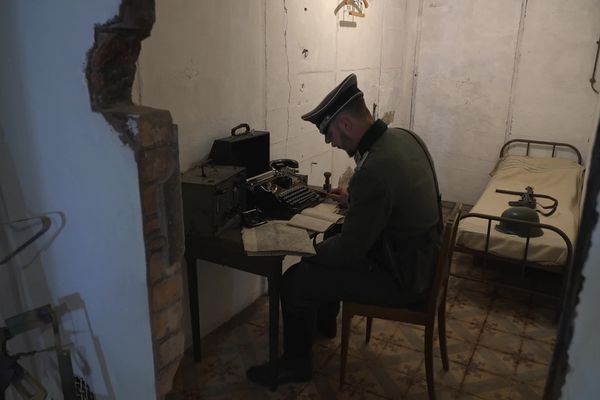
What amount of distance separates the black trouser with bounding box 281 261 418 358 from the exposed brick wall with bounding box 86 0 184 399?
746 mm

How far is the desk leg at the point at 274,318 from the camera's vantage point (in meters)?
2.18

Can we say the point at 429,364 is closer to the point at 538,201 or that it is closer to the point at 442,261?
the point at 442,261

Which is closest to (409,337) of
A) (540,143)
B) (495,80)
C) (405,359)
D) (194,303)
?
(405,359)

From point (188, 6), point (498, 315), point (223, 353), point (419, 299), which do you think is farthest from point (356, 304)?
point (188, 6)

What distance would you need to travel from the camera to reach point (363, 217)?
6.82 feet

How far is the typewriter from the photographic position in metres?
2.47

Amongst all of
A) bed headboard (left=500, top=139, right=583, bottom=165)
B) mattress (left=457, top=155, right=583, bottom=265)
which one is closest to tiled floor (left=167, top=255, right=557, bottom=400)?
mattress (left=457, top=155, right=583, bottom=265)

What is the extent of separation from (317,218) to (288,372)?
2.58 feet

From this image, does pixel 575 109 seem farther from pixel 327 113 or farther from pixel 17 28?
pixel 17 28

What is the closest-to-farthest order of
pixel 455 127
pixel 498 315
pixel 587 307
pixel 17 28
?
pixel 587 307
pixel 17 28
pixel 498 315
pixel 455 127

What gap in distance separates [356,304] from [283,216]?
57 cm

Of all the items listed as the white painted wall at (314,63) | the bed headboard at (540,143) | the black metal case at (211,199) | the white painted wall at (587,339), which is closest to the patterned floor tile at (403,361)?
the black metal case at (211,199)

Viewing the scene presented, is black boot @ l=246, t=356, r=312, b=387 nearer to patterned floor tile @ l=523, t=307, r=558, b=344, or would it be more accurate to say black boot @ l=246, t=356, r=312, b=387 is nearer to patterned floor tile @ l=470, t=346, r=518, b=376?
patterned floor tile @ l=470, t=346, r=518, b=376

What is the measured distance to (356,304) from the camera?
89.0 inches
